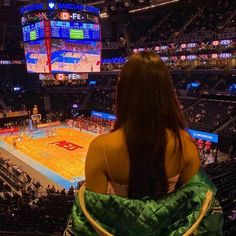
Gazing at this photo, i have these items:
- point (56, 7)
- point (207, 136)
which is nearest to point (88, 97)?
point (56, 7)

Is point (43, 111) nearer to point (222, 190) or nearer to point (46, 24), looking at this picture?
point (46, 24)

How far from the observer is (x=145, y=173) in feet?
5.82

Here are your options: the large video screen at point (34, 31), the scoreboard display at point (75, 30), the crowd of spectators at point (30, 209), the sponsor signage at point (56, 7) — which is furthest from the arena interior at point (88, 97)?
the sponsor signage at point (56, 7)

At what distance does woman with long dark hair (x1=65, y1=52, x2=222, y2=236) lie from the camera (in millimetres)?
1707

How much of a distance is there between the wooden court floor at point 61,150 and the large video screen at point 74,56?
617 cm

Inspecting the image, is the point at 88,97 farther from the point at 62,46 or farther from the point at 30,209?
the point at 30,209

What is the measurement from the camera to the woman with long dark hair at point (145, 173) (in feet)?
5.60

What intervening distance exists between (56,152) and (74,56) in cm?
874

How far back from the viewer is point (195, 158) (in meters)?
1.91

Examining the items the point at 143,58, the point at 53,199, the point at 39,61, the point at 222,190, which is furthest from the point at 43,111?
the point at 143,58

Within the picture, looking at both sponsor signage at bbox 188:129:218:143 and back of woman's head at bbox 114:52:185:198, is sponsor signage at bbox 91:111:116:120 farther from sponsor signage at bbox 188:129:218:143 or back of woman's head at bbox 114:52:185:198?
back of woman's head at bbox 114:52:185:198

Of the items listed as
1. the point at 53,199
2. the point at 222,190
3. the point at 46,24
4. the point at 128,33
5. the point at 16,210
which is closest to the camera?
the point at 222,190

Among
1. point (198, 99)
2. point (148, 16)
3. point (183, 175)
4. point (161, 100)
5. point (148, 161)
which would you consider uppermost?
point (148, 16)

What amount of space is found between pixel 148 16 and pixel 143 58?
4743 cm
